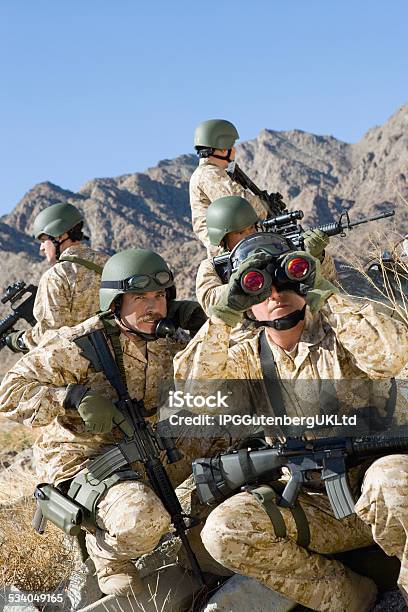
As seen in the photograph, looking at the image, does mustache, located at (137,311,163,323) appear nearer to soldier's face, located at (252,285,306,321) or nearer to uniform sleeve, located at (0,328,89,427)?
uniform sleeve, located at (0,328,89,427)

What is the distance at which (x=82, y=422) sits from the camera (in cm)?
471

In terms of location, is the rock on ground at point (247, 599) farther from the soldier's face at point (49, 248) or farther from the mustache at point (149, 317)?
the soldier's face at point (49, 248)

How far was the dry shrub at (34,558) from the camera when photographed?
15.8 feet

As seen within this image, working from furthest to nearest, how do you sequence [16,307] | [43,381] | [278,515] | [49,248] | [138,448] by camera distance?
[16,307], [49,248], [43,381], [138,448], [278,515]

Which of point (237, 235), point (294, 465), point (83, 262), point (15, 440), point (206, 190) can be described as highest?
point (206, 190)

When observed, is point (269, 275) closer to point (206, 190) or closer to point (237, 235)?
point (237, 235)

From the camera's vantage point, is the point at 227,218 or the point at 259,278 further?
the point at 227,218

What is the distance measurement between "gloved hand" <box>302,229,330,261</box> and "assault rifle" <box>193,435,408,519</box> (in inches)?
123

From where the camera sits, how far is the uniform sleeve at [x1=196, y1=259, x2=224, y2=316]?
18.9 feet

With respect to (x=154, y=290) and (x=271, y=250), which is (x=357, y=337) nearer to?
(x=271, y=250)

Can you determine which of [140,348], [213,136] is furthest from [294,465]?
[213,136]

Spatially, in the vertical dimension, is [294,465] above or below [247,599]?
above

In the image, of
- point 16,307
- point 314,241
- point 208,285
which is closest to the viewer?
point 208,285

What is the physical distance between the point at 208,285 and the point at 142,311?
1196 millimetres
